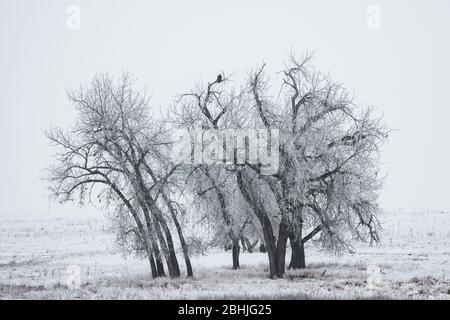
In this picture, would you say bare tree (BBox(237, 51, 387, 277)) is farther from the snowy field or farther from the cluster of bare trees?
the snowy field

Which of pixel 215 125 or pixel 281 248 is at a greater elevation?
pixel 215 125

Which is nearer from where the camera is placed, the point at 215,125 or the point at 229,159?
the point at 229,159

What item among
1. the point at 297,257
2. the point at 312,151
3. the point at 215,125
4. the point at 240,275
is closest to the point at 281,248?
the point at 240,275

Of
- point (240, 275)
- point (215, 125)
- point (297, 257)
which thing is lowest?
point (240, 275)

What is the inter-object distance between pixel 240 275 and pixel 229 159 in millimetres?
5996

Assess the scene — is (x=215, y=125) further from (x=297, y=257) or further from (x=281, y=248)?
(x=297, y=257)

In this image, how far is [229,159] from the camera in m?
24.8

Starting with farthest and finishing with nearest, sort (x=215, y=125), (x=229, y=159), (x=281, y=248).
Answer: (x=281, y=248), (x=215, y=125), (x=229, y=159)

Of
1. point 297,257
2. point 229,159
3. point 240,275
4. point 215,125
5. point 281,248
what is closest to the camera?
point 229,159

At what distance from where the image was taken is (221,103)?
26625 mm

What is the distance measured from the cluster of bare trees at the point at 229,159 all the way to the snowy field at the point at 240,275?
2138 mm

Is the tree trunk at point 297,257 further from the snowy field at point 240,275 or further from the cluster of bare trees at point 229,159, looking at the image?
the cluster of bare trees at point 229,159

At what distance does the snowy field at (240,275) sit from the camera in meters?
20.0

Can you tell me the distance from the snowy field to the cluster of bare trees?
2.14 metres
